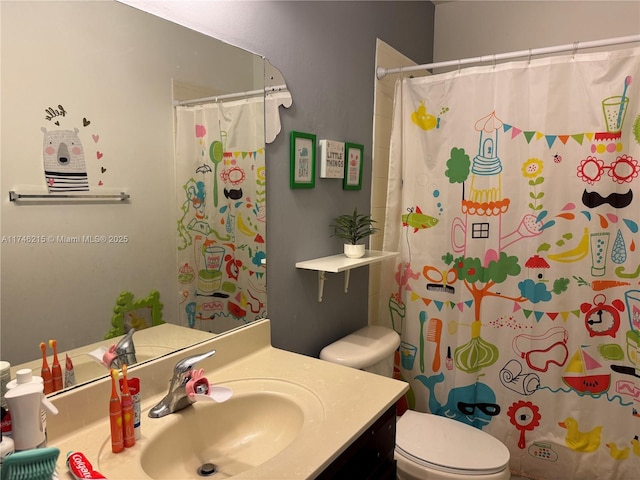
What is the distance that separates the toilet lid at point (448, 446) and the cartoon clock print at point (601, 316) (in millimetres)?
629

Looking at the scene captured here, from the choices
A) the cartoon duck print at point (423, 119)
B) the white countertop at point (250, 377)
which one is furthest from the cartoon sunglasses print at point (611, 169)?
the white countertop at point (250, 377)

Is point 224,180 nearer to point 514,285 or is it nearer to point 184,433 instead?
point 184,433

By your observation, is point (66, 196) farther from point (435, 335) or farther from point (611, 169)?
point (611, 169)

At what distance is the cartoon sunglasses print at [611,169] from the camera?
1784mm

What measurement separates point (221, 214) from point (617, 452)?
1897 mm

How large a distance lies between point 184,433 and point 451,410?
1499 mm

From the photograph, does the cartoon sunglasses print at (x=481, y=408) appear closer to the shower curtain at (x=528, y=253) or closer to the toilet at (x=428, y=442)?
the shower curtain at (x=528, y=253)

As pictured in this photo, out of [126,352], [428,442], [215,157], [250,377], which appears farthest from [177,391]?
[428,442]

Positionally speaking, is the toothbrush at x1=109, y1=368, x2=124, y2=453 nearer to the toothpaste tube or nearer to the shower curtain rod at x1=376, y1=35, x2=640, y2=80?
the toothpaste tube

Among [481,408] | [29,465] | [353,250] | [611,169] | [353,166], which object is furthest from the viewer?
[481,408]

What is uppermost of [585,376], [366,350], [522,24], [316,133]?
[522,24]

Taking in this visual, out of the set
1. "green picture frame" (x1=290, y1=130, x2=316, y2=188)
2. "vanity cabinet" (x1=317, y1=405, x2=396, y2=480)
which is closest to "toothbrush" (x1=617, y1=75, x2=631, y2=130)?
"green picture frame" (x1=290, y1=130, x2=316, y2=188)

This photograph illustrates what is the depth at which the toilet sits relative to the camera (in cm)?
159

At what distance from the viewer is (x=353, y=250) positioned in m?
1.93
